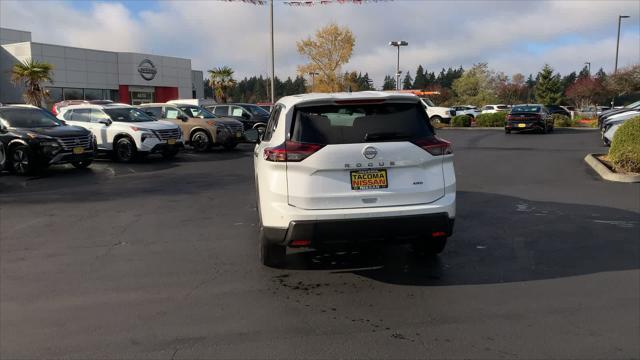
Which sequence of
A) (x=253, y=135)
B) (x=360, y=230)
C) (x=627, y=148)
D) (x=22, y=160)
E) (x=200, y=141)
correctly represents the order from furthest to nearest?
(x=200, y=141), (x=22, y=160), (x=627, y=148), (x=253, y=135), (x=360, y=230)

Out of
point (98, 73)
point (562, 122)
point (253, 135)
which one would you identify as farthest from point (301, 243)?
point (98, 73)

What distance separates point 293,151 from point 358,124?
0.65 m

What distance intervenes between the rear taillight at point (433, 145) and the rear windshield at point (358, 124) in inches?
2.3

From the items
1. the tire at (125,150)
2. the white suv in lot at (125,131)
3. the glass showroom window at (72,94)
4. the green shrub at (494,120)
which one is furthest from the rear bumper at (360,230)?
the glass showroom window at (72,94)

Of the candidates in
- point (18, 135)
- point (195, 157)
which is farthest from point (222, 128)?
point (18, 135)

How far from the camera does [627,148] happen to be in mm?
11211

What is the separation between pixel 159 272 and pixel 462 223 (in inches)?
162

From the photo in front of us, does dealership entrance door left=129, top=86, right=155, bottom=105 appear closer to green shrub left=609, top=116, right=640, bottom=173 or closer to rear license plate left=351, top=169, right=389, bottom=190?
green shrub left=609, top=116, right=640, bottom=173

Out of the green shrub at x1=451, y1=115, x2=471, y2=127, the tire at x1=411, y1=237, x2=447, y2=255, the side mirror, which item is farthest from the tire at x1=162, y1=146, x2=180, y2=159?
the green shrub at x1=451, y1=115, x2=471, y2=127

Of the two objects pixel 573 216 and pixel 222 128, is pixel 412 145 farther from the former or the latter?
pixel 222 128

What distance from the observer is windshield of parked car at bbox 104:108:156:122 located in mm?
15905

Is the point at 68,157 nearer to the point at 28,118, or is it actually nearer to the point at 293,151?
the point at 28,118

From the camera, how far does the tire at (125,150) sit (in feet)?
50.1

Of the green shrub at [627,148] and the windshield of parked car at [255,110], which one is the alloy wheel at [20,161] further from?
the green shrub at [627,148]
